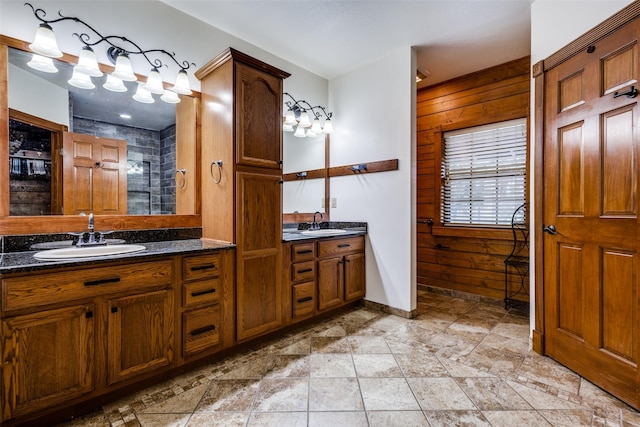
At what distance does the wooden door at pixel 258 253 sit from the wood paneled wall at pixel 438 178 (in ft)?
7.55

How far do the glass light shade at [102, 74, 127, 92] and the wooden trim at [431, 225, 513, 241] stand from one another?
3614 millimetres

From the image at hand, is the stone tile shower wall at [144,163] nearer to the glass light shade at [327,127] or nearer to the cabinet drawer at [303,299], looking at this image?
the cabinet drawer at [303,299]

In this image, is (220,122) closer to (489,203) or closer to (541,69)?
(541,69)

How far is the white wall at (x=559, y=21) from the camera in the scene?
6.05 ft

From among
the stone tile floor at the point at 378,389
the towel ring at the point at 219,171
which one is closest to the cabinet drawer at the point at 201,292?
the stone tile floor at the point at 378,389

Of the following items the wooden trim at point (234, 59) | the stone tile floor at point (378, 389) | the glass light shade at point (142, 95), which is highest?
the wooden trim at point (234, 59)

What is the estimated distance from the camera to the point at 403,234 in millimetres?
3045

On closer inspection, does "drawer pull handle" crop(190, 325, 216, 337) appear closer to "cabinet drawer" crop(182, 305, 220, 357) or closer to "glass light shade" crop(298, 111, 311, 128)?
"cabinet drawer" crop(182, 305, 220, 357)

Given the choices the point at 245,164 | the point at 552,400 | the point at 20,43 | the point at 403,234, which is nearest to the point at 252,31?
the point at 245,164

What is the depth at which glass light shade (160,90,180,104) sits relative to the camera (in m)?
2.35

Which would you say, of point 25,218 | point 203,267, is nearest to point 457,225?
point 203,267

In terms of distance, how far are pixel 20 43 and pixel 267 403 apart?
263cm

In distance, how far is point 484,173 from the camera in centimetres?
352

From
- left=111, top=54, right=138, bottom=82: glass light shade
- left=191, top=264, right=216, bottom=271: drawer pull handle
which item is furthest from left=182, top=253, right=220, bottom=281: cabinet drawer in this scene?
left=111, top=54, right=138, bottom=82: glass light shade
